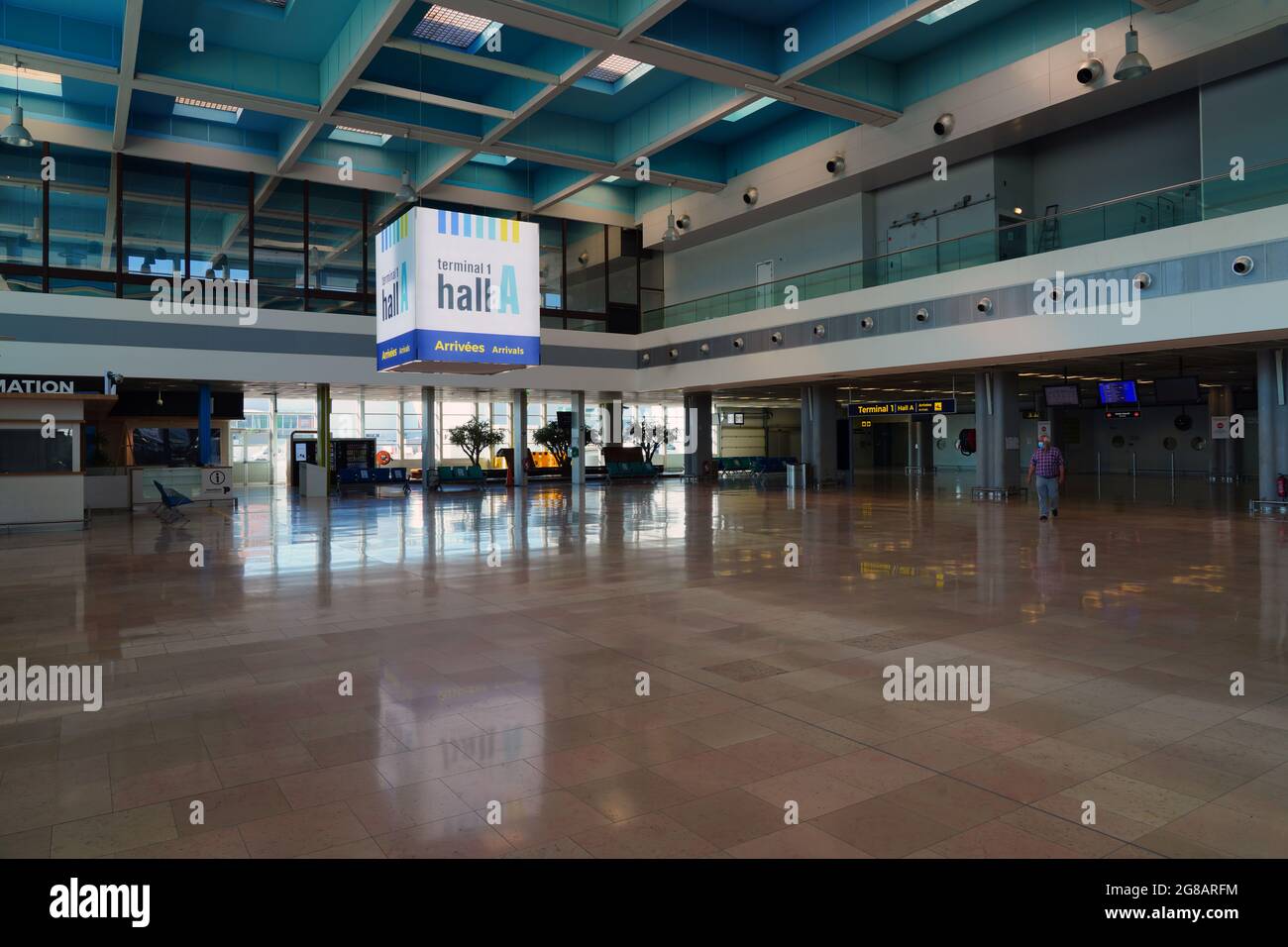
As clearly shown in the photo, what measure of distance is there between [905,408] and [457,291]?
55.8ft

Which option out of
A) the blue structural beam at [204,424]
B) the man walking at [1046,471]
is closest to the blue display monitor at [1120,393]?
the man walking at [1046,471]

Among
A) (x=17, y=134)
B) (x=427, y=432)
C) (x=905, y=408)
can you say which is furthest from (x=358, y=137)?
(x=905, y=408)

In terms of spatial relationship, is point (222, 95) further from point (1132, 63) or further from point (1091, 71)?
point (1091, 71)

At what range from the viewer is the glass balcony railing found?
1540 cm

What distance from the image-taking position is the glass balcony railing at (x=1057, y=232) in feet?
50.5

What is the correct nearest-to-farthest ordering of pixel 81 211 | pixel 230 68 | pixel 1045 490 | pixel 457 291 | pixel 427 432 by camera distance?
pixel 457 291 → pixel 1045 490 → pixel 230 68 → pixel 81 211 → pixel 427 432

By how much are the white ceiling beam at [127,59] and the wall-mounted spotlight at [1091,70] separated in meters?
19.3

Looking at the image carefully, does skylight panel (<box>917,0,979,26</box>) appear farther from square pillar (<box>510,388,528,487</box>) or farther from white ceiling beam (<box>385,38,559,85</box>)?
square pillar (<box>510,388,528,487</box>)

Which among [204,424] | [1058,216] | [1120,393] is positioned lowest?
[204,424]

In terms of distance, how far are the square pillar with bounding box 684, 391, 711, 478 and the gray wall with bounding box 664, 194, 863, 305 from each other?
424 centimetres

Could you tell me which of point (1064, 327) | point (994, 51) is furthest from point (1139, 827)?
point (994, 51)

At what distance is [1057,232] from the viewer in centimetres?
1853

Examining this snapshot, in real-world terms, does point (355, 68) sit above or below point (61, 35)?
below

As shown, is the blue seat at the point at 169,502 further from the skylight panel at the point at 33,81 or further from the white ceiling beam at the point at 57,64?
the skylight panel at the point at 33,81
